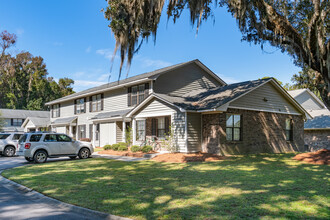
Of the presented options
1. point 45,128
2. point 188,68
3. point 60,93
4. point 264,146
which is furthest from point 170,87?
point 60,93

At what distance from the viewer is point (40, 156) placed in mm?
14586

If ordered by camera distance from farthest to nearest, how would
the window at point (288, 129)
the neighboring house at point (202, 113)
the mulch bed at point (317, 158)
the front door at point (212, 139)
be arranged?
the window at point (288, 129) < the neighboring house at point (202, 113) < the front door at point (212, 139) < the mulch bed at point (317, 158)

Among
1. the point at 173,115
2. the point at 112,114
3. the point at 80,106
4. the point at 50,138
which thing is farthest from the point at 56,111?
the point at 173,115

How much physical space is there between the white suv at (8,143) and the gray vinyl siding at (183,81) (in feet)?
36.8

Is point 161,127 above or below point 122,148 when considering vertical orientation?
above

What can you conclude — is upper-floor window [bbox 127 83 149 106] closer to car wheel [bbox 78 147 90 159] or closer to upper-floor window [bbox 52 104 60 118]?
car wheel [bbox 78 147 90 159]

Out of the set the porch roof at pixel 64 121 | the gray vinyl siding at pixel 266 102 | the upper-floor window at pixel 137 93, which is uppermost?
the upper-floor window at pixel 137 93

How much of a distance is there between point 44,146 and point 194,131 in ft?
28.8

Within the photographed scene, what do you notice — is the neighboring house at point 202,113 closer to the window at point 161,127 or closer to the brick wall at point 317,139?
the window at point 161,127

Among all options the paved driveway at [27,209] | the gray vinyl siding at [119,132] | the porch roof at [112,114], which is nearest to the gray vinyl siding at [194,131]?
the porch roof at [112,114]

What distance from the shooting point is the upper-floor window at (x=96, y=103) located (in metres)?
27.5

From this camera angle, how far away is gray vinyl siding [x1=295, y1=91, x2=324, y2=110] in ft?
112

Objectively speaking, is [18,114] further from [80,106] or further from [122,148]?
[122,148]

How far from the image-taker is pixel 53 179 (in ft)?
30.7
